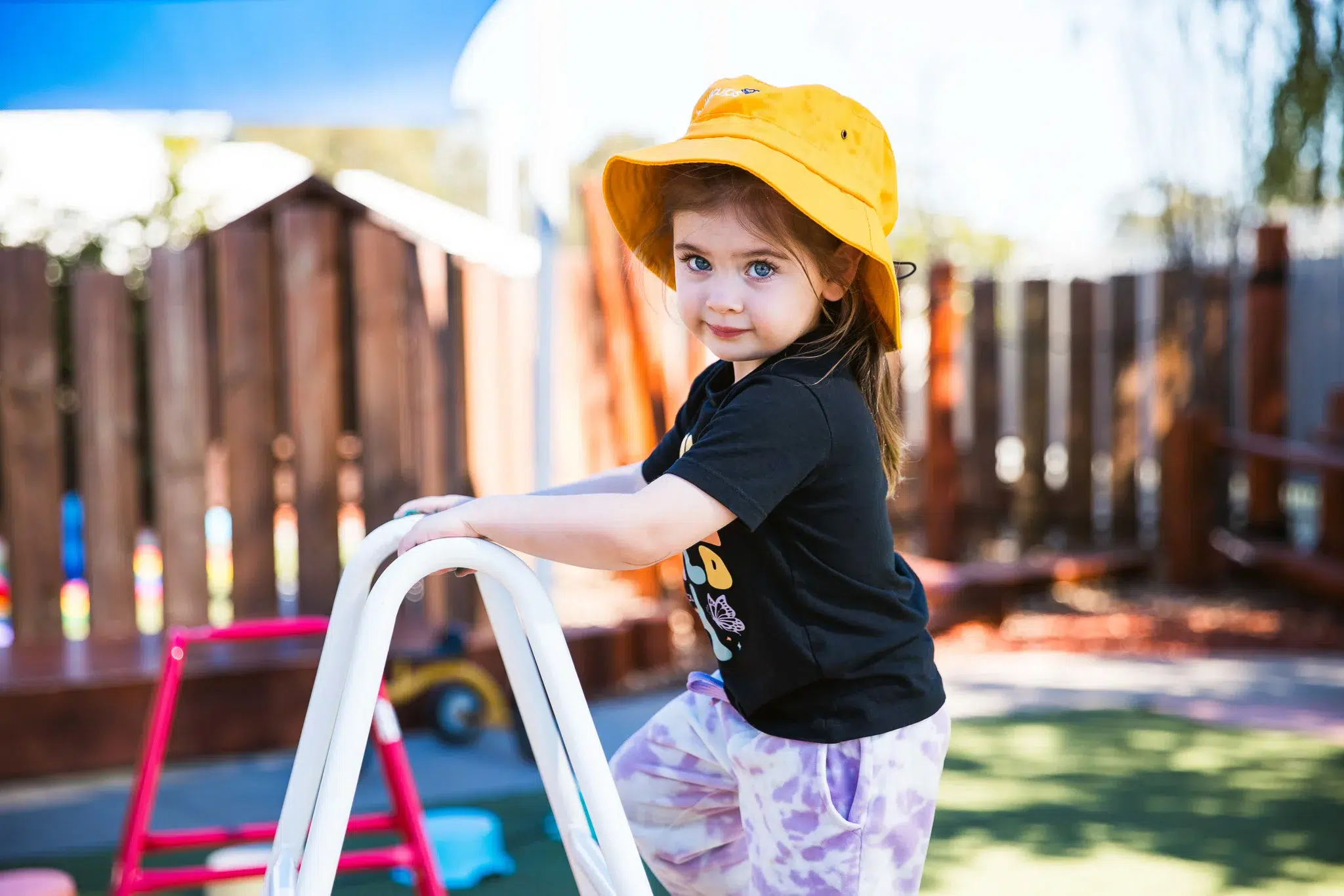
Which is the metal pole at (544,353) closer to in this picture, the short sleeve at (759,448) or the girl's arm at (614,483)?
the girl's arm at (614,483)

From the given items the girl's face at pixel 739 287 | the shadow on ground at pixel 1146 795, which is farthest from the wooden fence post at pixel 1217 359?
the girl's face at pixel 739 287

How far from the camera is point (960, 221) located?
20.6 m

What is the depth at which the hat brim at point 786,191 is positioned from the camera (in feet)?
5.49

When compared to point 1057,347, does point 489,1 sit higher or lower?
higher

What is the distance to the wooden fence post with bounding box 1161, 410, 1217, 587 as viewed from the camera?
6.73m

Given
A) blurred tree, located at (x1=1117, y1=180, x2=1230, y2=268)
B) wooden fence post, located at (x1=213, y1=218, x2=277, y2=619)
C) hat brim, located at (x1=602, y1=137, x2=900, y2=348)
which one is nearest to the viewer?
hat brim, located at (x1=602, y1=137, x2=900, y2=348)

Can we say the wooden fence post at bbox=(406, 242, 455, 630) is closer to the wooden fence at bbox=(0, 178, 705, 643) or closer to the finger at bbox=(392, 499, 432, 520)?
the wooden fence at bbox=(0, 178, 705, 643)

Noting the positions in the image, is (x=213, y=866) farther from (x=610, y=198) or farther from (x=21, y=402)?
(x=21, y=402)

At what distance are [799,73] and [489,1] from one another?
1271 cm

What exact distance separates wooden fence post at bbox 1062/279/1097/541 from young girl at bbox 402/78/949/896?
562 centimetres

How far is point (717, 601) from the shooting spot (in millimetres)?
1853

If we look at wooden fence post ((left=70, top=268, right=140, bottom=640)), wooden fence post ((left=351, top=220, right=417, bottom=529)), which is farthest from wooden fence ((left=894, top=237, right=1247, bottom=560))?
wooden fence post ((left=70, top=268, right=140, bottom=640))

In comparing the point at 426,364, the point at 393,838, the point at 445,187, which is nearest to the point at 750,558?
the point at 393,838

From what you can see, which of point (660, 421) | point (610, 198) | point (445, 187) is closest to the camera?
point (610, 198)
